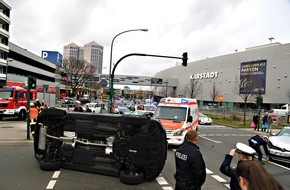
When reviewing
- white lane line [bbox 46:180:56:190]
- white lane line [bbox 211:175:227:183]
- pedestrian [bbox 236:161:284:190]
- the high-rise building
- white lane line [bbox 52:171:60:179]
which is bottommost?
white lane line [bbox 211:175:227:183]

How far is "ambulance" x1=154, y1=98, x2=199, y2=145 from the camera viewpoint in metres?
12.3

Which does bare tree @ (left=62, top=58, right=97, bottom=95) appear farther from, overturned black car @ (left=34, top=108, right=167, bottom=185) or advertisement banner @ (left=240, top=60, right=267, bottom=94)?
overturned black car @ (left=34, top=108, right=167, bottom=185)

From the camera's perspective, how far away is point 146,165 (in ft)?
22.6

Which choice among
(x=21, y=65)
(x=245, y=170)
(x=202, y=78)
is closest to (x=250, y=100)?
(x=202, y=78)

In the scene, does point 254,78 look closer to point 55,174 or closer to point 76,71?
point 76,71

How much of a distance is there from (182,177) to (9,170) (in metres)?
5.65

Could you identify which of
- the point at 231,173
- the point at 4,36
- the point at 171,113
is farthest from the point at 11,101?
the point at 4,36

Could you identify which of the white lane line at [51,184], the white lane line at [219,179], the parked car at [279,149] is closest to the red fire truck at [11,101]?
the white lane line at [51,184]

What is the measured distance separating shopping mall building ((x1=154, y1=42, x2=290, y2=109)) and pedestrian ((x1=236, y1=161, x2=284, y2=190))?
5373 cm

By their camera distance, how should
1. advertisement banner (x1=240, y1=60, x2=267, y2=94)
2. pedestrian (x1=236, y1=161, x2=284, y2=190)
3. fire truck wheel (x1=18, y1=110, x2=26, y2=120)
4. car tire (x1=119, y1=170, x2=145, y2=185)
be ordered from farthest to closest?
advertisement banner (x1=240, y1=60, x2=267, y2=94) → fire truck wheel (x1=18, y1=110, x2=26, y2=120) → car tire (x1=119, y1=170, x2=145, y2=185) → pedestrian (x1=236, y1=161, x2=284, y2=190)

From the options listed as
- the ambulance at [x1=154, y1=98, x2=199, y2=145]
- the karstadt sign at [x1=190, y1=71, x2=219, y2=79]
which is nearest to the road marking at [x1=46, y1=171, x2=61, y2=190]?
the ambulance at [x1=154, y1=98, x2=199, y2=145]

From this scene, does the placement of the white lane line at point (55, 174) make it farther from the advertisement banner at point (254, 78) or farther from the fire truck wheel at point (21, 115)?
the advertisement banner at point (254, 78)

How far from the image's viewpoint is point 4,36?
165ft

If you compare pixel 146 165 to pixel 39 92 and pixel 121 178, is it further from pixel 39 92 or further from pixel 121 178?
pixel 39 92
